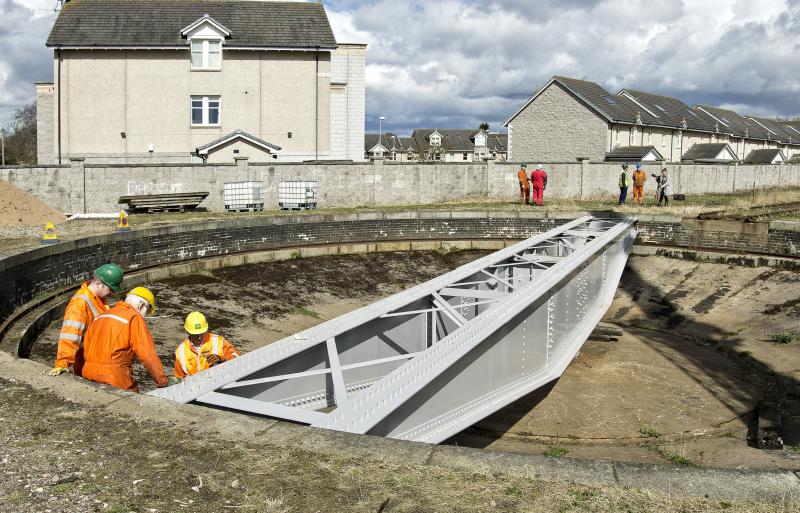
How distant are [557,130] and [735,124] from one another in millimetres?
32170

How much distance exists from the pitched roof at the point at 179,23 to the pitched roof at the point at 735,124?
45009mm

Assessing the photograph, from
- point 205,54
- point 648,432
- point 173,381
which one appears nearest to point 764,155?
point 205,54

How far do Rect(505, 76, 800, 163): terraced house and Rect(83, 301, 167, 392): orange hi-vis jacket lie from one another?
133ft

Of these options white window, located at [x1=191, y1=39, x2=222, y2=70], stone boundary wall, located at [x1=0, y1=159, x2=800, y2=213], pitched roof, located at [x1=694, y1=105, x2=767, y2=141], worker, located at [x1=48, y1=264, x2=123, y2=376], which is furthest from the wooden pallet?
pitched roof, located at [x1=694, y1=105, x2=767, y2=141]

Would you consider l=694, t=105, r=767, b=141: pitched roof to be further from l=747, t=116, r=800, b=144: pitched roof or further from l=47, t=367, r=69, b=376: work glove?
l=47, t=367, r=69, b=376: work glove

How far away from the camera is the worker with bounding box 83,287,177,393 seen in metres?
5.40

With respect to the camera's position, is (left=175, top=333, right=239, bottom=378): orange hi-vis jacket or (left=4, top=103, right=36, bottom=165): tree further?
(left=4, top=103, right=36, bottom=165): tree

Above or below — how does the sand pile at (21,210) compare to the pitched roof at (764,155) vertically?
below

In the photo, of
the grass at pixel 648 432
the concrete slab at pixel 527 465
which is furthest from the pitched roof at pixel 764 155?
the concrete slab at pixel 527 465

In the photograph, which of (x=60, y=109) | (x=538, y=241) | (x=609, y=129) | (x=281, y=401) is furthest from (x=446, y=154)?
(x=281, y=401)

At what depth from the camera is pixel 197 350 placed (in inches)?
246

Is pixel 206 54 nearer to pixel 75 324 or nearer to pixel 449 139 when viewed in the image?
pixel 75 324

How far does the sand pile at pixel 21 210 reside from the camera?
64.4ft

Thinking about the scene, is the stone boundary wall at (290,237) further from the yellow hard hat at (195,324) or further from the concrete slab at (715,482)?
the concrete slab at (715,482)
